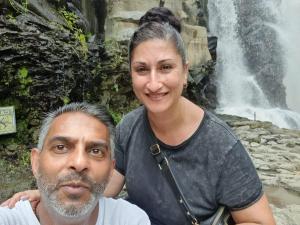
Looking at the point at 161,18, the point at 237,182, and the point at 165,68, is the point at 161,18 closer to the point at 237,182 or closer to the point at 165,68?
the point at 165,68

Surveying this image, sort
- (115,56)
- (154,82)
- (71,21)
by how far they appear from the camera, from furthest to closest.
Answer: (115,56)
(71,21)
(154,82)

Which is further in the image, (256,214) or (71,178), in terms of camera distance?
(256,214)

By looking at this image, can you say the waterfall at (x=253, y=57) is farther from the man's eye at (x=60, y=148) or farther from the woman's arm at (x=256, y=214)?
the man's eye at (x=60, y=148)

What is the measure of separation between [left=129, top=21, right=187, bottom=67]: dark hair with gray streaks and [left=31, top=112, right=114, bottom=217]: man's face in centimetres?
63

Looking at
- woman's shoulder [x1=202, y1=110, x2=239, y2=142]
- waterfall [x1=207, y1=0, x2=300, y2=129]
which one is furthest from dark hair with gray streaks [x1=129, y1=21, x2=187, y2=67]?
waterfall [x1=207, y1=0, x2=300, y2=129]

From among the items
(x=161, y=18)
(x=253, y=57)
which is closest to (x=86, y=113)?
(x=161, y=18)

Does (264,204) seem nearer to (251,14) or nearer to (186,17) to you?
(186,17)

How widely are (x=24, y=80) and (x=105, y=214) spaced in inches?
157

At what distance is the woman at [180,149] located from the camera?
2.21 metres

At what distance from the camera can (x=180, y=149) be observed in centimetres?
231

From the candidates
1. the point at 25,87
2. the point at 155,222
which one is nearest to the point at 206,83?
the point at 25,87

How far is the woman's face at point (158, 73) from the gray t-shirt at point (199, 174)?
280 millimetres

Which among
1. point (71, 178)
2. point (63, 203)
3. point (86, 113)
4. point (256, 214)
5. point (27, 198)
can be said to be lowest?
point (256, 214)

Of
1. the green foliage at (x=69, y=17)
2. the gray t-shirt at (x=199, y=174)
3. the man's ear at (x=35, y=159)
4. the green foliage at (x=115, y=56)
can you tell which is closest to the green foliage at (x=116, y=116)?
the green foliage at (x=115, y=56)
